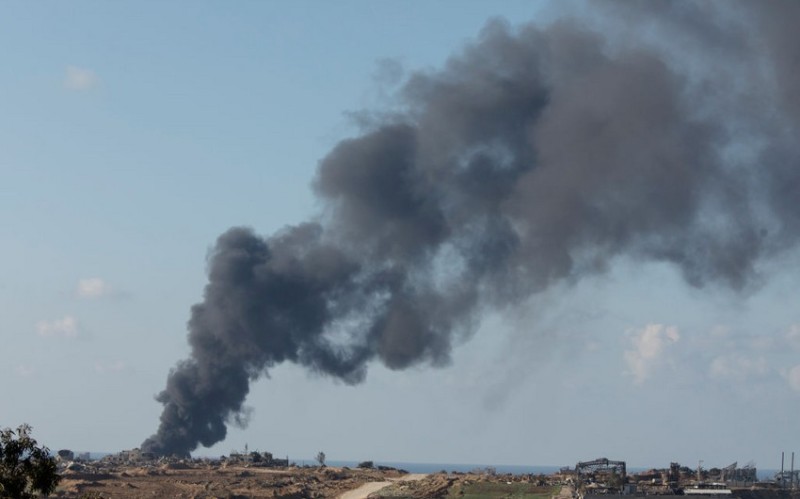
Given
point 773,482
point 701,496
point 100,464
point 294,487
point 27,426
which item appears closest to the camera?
point 27,426

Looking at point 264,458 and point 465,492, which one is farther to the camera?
point 264,458

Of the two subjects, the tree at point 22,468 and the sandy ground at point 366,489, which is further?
the sandy ground at point 366,489

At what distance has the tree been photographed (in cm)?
3584

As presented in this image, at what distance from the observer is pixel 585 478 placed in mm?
128375

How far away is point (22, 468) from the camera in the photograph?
3641 cm

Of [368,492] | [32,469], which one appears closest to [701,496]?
[368,492]

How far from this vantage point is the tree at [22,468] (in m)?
35.8

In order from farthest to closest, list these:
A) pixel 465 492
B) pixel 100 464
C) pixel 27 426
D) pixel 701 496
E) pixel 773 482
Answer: pixel 100 464 < pixel 773 482 < pixel 465 492 < pixel 701 496 < pixel 27 426

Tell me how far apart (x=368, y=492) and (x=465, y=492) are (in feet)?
34.6

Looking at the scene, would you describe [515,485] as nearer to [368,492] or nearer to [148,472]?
[368,492]

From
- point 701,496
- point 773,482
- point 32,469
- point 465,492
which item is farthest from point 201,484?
point 32,469

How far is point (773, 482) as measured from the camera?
136625mm

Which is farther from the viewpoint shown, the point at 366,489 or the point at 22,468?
the point at 366,489

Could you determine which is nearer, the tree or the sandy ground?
the tree
